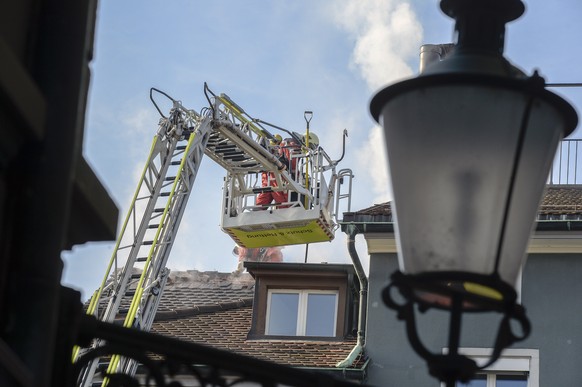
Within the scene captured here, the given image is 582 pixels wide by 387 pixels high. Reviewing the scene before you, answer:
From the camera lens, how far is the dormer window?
23078mm

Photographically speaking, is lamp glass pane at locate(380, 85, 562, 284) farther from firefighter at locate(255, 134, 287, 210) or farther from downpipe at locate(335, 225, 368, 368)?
firefighter at locate(255, 134, 287, 210)

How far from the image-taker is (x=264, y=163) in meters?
27.9

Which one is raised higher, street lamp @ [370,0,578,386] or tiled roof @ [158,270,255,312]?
tiled roof @ [158,270,255,312]

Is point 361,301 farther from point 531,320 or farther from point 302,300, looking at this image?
point 531,320

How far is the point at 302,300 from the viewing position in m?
23.3

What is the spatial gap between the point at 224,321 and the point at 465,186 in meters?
20.8

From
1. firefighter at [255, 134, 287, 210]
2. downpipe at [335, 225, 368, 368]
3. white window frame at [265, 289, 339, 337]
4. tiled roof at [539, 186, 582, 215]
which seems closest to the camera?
tiled roof at [539, 186, 582, 215]

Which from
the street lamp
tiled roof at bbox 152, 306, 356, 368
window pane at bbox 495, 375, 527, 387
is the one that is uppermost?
tiled roof at bbox 152, 306, 356, 368

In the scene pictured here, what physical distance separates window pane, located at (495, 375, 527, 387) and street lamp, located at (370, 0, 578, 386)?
55.1ft

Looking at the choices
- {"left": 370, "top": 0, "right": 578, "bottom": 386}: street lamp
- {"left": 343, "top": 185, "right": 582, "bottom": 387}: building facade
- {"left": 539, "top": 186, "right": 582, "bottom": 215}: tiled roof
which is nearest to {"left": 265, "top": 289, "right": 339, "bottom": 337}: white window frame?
{"left": 343, "top": 185, "right": 582, "bottom": 387}: building facade

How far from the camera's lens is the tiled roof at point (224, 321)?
2295cm

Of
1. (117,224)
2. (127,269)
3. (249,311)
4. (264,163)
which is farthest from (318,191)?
(117,224)

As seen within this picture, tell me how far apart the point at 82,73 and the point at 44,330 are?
26.5 inches

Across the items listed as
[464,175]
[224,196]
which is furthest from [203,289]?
[464,175]
